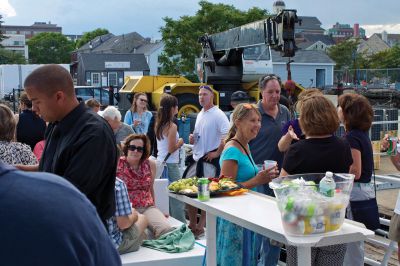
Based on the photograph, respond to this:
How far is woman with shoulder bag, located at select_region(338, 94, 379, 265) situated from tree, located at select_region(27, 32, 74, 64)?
111m

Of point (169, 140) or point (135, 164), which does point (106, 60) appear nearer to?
point (169, 140)

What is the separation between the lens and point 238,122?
14.8 feet

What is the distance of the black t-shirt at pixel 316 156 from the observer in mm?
3758

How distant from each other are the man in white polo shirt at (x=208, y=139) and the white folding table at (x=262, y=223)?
235 cm

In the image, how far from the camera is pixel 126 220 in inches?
173

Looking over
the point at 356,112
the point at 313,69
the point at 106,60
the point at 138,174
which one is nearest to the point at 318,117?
the point at 356,112

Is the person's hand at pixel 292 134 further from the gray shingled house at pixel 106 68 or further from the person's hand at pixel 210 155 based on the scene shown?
the gray shingled house at pixel 106 68

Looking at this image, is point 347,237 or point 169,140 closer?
point 347,237

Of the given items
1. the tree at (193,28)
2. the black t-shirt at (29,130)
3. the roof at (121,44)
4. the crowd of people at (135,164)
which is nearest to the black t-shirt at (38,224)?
the crowd of people at (135,164)

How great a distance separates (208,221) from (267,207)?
548mm

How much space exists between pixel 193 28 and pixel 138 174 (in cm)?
3890

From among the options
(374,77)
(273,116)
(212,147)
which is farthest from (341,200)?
(374,77)

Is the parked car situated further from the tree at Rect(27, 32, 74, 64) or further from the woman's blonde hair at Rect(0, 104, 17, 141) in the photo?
the tree at Rect(27, 32, 74, 64)

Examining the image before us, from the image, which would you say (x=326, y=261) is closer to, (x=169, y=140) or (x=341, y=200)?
(x=341, y=200)
